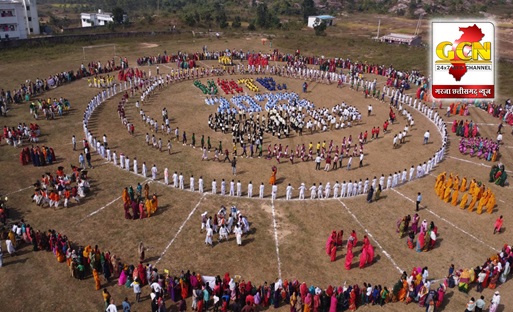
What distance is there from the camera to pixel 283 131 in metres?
33.6

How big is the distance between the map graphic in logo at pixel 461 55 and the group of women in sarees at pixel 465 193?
13.3 metres

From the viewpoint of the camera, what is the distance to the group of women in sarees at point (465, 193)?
941 inches

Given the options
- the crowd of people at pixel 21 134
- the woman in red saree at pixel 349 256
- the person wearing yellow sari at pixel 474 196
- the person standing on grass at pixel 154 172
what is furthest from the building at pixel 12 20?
the person wearing yellow sari at pixel 474 196

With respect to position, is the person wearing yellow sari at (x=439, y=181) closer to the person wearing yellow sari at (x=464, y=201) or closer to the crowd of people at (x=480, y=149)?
the person wearing yellow sari at (x=464, y=201)

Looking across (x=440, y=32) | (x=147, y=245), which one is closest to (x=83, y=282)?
(x=147, y=245)

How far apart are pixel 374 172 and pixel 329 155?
3.19 m

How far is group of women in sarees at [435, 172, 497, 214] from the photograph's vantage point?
23906mm

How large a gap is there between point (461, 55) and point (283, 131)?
1597 centimetres

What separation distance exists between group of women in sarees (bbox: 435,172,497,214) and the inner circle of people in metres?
2.23

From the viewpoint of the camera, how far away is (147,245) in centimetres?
2047

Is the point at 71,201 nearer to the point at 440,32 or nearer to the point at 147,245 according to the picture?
the point at 147,245

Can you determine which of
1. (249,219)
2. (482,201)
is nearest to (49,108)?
(249,219)

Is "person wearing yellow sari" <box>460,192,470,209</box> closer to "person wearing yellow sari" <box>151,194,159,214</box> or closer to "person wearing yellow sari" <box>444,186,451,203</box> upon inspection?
"person wearing yellow sari" <box>444,186,451,203</box>

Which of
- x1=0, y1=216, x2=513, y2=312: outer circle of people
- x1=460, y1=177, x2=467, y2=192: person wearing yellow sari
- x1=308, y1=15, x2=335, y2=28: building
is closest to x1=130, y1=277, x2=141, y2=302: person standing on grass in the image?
x1=0, y1=216, x2=513, y2=312: outer circle of people
